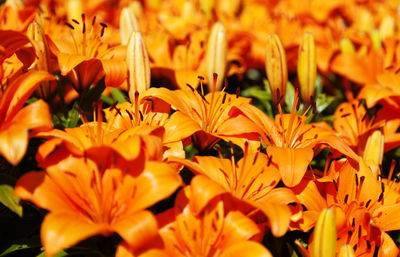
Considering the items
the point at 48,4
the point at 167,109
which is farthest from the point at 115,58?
the point at 48,4

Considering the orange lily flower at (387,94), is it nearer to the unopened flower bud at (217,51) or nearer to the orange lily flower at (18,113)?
the unopened flower bud at (217,51)

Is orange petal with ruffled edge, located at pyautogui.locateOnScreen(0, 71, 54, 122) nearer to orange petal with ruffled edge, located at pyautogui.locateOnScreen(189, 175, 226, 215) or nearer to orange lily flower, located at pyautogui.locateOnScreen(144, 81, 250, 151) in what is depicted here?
orange lily flower, located at pyautogui.locateOnScreen(144, 81, 250, 151)

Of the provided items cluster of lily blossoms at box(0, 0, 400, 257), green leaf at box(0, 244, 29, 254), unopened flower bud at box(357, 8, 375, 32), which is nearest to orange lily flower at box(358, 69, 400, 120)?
cluster of lily blossoms at box(0, 0, 400, 257)

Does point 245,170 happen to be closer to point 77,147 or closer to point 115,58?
point 77,147

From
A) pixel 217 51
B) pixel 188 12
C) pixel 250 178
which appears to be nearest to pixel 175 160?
pixel 250 178

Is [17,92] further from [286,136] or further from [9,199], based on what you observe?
[286,136]

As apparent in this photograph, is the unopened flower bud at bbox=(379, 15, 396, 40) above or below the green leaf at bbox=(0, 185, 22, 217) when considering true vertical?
above
